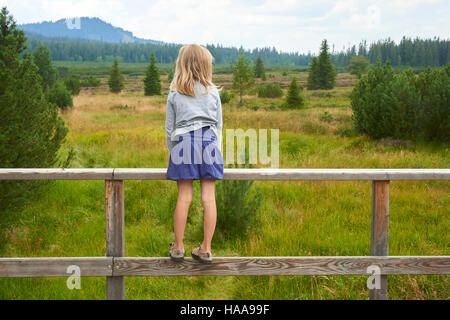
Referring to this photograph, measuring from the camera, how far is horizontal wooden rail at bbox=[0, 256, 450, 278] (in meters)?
2.86

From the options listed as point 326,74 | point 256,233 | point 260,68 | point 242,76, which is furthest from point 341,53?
point 256,233

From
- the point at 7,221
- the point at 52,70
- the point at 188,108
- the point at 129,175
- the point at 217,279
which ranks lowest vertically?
the point at 217,279

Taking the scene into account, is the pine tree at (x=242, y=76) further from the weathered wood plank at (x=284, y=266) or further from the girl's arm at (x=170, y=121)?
the weathered wood plank at (x=284, y=266)

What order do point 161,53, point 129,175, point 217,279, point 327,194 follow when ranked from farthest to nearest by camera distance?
point 161,53 → point 327,194 → point 217,279 → point 129,175

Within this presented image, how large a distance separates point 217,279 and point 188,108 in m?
2.02

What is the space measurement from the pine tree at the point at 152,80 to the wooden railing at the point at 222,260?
46992mm

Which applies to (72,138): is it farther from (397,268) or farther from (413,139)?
(397,268)

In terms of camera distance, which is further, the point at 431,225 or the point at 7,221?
the point at 431,225

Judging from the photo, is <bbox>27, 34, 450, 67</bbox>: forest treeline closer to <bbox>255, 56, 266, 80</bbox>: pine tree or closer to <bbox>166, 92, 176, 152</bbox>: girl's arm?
<bbox>255, 56, 266, 80</bbox>: pine tree

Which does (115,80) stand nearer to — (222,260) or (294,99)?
(294,99)

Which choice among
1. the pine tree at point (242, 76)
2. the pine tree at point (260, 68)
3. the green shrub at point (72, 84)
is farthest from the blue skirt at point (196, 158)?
the pine tree at point (260, 68)

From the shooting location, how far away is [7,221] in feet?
16.9

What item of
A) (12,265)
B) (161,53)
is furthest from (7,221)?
(161,53)

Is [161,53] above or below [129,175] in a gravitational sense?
above
